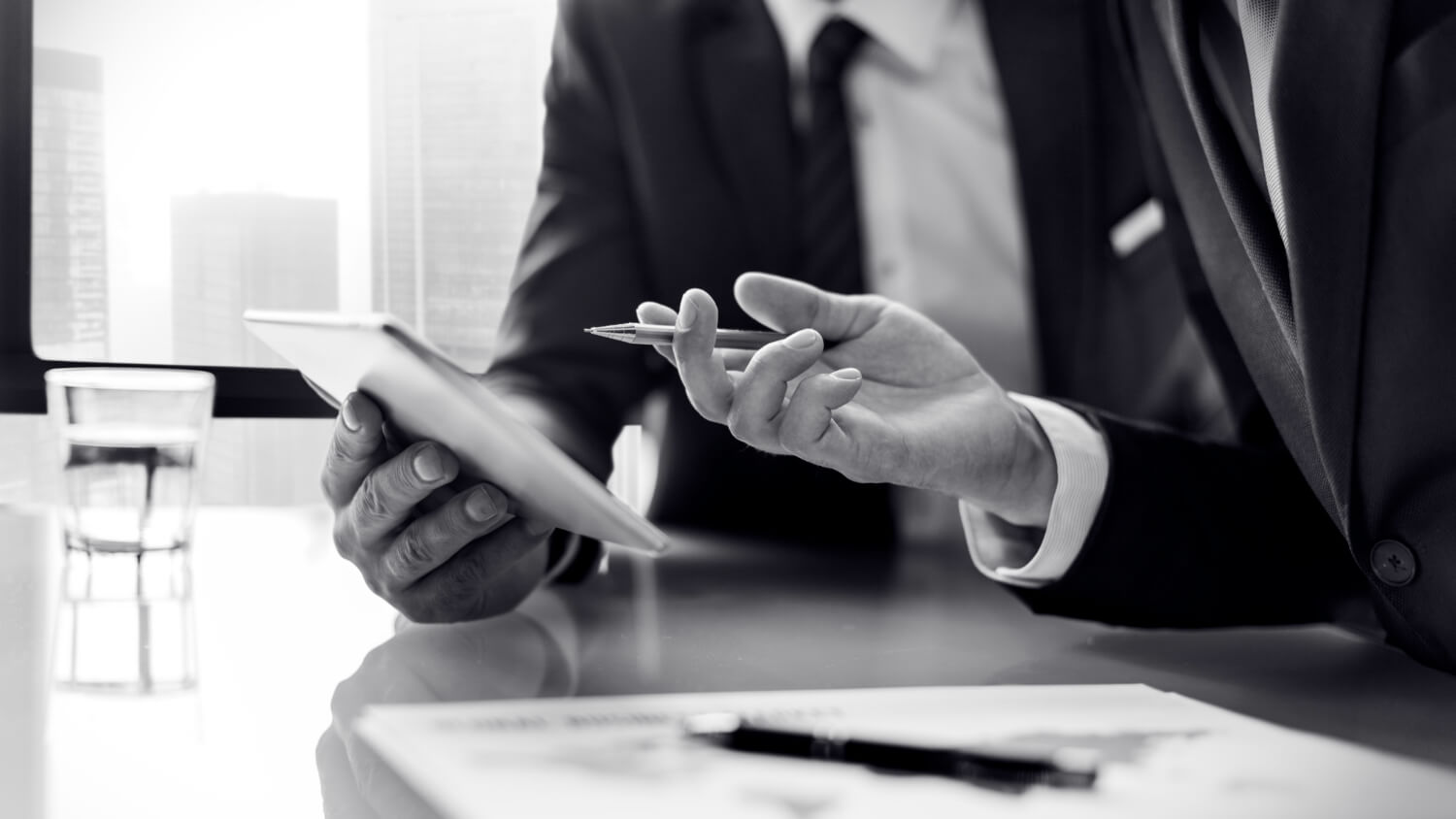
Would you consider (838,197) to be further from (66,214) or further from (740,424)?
(66,214)

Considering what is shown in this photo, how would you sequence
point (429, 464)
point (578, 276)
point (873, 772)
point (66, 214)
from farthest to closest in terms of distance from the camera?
point (66, 214)
point (578, 276)
point (429, 464)
point (873, 772)

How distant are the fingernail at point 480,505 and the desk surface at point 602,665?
3.5 inches

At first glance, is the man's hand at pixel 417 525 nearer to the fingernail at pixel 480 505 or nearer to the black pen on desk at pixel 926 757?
the fingernail at pixel 480 505

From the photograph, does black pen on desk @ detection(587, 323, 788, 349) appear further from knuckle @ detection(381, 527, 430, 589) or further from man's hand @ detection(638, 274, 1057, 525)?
knuckle @ detection(381, 527, 430, 589)

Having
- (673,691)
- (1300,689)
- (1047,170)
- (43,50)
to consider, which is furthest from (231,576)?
(43,50)

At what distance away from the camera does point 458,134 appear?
281cm

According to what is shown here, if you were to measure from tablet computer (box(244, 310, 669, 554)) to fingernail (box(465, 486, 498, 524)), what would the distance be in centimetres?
1

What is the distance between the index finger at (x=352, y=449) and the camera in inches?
25.8

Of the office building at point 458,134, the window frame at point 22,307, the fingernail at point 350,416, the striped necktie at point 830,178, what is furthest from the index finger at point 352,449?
the office building at point 458,134

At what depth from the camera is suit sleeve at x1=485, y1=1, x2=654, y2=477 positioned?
1.12 meters

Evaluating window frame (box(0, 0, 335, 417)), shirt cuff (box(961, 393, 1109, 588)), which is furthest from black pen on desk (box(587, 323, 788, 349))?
window frame (box(0, 0, 335, 417))

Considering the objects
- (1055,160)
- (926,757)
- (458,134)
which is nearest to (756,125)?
(1055,160)

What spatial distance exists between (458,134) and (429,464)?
234 centimetres

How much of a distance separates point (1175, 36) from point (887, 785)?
0.57 meters
